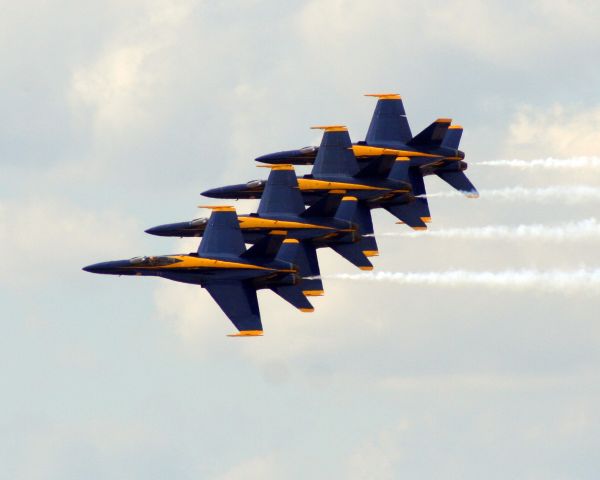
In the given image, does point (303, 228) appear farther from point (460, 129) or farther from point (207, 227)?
point (460, 129)

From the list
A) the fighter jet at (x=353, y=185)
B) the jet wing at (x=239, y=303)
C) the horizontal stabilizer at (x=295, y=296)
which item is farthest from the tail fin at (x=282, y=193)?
the jet wing at (x=239, y=303)

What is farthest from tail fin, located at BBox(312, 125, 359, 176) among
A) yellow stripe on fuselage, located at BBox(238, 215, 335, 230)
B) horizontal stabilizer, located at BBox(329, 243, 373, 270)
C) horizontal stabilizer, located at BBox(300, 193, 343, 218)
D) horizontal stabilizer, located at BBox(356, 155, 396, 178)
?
yellow stripe on fuselage, located at BBox(238, 215, 335, 230)

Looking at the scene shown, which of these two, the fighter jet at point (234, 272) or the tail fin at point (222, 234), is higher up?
the tail fin at point (222, 234)

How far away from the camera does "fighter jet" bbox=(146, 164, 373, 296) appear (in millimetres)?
155375

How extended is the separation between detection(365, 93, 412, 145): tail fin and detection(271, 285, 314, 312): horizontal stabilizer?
2092cm

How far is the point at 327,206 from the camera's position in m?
156

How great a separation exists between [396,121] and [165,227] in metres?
21.2

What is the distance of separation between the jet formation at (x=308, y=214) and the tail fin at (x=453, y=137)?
8 cm

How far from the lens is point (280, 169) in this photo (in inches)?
6230

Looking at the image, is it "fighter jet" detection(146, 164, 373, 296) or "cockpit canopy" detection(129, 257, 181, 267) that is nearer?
"cockpit canopy" detection(129, 257, 181, 267)

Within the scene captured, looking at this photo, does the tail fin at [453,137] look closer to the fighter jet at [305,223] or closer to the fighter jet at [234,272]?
the fighter jet at [305,223]

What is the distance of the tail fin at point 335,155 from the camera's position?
162375 millimetres

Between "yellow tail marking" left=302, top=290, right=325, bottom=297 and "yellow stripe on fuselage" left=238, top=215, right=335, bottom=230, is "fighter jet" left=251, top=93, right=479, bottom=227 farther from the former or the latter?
"yellow tail marking" left=302, top=290, right=325, bottom=297

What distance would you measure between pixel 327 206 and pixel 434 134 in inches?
502
